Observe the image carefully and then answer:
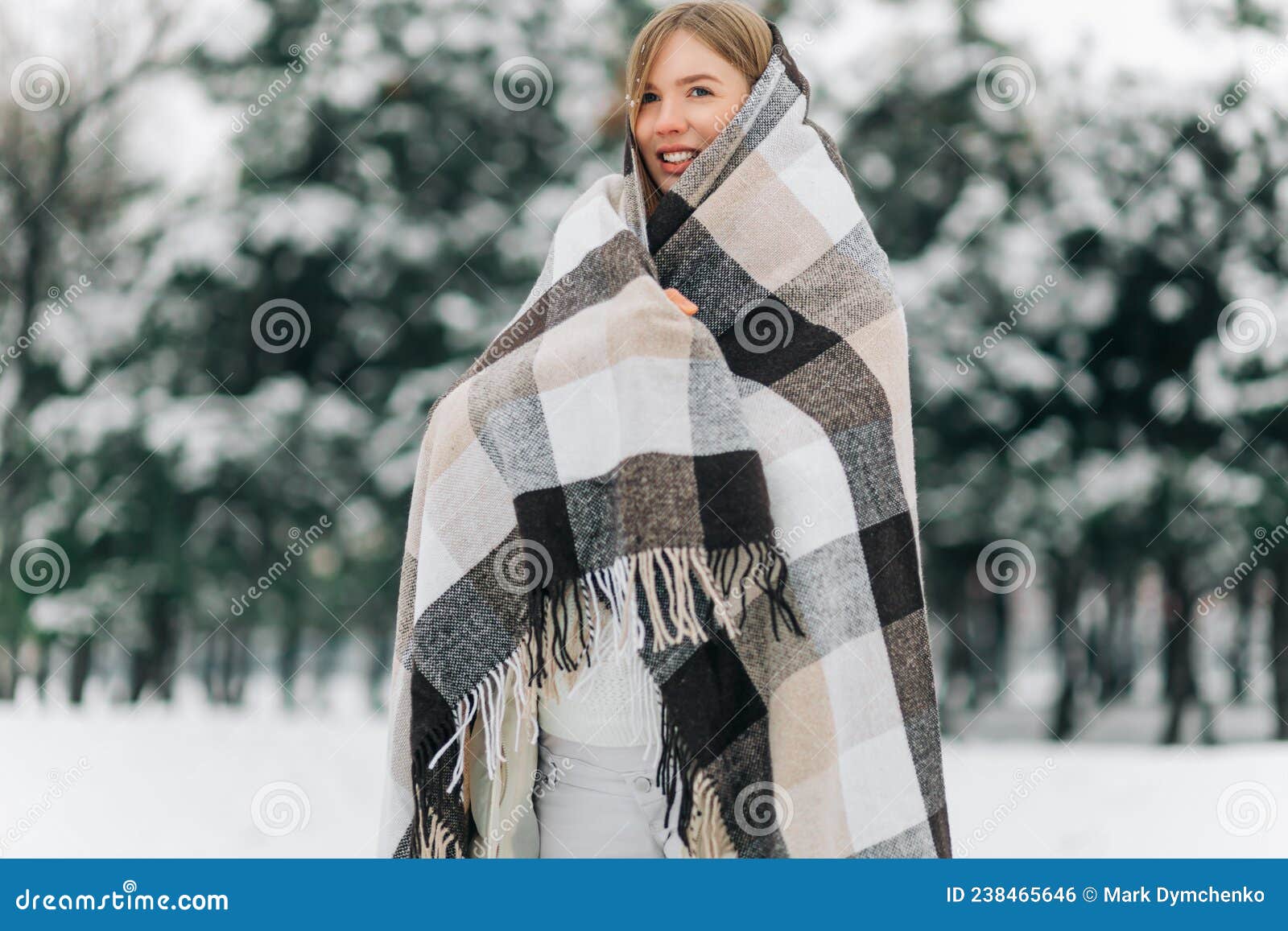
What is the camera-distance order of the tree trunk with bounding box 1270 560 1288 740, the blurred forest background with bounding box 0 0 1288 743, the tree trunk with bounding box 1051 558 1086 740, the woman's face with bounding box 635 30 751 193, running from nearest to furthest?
the woman's face with bounding box 635 30 751 193
the blurred forest background with bounding box 0 0 1288 743
the tree trunk with bounding box 1270 560 1288 740
the tree trunk with bounding box 1051 558 1086 740

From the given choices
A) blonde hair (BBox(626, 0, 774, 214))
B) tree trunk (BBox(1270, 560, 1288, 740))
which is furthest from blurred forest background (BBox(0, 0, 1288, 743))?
blonde hair (BBox(626, 0, 774, 214))

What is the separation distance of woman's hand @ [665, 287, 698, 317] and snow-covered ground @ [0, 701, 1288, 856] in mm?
3704

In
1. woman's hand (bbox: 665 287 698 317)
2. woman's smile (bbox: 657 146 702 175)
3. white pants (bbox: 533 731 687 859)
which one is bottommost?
white pants (bbox: 533 731 687 859)

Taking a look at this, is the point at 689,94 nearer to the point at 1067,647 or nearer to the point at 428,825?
the point at 428,825

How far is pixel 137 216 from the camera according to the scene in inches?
265

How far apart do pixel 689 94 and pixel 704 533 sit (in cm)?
70

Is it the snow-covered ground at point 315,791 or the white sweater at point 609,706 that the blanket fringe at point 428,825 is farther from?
the snow-covered ground at point 315,791

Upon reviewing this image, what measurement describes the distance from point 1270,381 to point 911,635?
6.09 metres

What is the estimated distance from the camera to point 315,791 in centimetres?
571

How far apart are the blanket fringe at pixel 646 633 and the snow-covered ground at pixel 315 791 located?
11.7ft

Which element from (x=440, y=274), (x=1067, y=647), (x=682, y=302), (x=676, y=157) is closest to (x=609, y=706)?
Result: (x=682, y=302)

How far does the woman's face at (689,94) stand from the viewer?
1.69m

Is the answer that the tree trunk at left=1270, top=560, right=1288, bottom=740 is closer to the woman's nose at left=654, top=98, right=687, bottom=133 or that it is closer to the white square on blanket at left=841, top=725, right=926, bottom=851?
the white square on blanket at left=841, top=725, right=926, bottom=851

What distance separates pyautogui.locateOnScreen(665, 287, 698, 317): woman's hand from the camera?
1.58 metres
